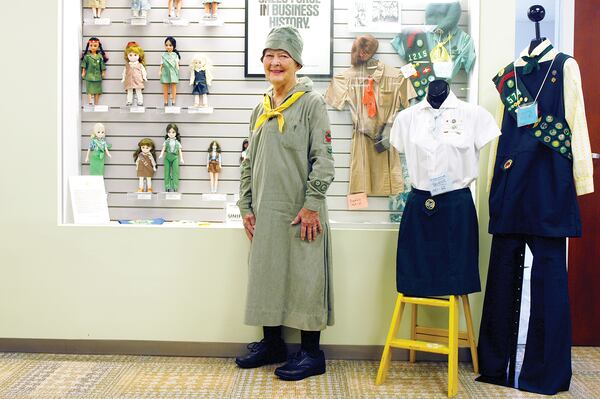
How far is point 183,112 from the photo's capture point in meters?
3.54

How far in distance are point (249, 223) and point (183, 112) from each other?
917 millimetres

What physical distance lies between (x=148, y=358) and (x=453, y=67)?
2.23 meters

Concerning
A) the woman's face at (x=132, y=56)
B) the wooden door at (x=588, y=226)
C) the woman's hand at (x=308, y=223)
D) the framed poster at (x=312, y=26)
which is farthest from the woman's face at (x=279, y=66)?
the wooden door at (x=588, y=226)

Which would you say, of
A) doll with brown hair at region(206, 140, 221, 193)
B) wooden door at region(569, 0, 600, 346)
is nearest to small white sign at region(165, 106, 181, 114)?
doll with brown hair at region(206, 140, 221, 193)

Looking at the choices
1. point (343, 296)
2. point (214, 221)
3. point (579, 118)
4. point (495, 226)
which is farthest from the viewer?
point (214, 221)

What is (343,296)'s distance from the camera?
318 centimetres

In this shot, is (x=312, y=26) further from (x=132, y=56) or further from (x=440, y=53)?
(x=132, y=56)

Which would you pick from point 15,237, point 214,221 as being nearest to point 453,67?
point 214,221

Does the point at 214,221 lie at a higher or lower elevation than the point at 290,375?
higher

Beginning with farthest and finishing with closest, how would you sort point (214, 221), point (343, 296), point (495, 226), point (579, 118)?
point (214, 221) → point (343, 296) → point (495, 226) → point (579, 118)

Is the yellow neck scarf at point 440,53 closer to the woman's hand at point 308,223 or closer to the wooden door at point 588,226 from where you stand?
the wooden door at point 588,226

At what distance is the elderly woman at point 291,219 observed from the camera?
286 cm

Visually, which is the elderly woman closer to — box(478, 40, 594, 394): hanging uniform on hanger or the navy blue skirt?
the navy blue skirt

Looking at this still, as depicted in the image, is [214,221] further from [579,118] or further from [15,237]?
[579,118]
